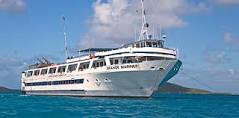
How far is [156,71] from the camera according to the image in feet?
232

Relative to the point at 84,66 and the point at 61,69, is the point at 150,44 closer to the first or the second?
the point at 84,66

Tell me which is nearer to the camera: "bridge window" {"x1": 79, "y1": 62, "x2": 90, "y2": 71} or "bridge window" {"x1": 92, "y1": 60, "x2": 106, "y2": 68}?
"bridge window" {"x1": 92, "y1": 60, "x2": 106, "y2": 68}

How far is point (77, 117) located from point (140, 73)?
31.1 metres

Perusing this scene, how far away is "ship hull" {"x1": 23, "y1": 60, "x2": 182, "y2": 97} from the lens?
232ft

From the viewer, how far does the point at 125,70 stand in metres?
71.9

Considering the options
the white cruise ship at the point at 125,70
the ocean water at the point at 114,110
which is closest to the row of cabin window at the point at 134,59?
the white cruise ship at the point at 125,70

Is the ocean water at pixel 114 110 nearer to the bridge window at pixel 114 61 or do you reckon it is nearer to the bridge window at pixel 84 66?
the bridge window at pixel 114 61

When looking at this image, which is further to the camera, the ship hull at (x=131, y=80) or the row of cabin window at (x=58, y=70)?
the row of cabin window at (x=58, y=70)

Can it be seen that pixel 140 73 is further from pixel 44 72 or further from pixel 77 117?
pixel 44 72

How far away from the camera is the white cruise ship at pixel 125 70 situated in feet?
234

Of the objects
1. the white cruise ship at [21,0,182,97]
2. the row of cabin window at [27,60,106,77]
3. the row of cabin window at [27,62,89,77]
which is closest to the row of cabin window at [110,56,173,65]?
the white cruise ship at [21,0,182,97]

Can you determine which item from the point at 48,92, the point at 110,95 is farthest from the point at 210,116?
the point at 48,92

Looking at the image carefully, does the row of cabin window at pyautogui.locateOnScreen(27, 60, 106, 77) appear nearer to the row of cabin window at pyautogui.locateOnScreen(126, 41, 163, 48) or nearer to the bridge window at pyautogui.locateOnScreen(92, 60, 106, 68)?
the bridge window at pyautogui.locateOnScreen(92, 60, 106, 68)

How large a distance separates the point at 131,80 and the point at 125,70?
2074 millimetres
